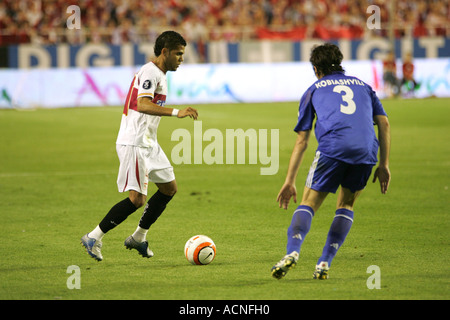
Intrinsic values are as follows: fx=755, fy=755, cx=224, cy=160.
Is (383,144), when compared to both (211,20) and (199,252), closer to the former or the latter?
(199,252)

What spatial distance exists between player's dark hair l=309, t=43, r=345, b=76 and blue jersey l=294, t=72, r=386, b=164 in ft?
0.24

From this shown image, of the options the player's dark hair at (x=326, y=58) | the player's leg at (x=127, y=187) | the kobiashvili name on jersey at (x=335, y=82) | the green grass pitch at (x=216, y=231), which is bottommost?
the green grass pitch at (x=216, y=231)

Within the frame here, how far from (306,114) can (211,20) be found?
24.0 metres

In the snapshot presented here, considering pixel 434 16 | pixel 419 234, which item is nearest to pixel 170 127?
pixel 419 234

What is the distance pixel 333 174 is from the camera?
5.88m

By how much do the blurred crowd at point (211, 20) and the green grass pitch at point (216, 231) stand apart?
1212 cm

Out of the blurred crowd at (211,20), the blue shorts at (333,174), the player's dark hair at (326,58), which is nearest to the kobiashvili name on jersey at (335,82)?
the player's dark hair at (326,58)

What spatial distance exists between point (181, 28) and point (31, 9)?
18.7 feet

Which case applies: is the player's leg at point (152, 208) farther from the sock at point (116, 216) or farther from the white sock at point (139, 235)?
the sock at point (116, 216)

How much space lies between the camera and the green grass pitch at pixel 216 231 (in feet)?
19.0

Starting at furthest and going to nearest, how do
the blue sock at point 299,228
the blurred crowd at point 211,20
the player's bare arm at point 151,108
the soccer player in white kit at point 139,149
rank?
the blurred crowd at point 211,20 → the soccer player in white kit at point 139,149 → the player's bare arm at point 151,108 → the blue sock at point 299,228

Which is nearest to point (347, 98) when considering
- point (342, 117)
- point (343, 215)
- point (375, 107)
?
point (342, 117)

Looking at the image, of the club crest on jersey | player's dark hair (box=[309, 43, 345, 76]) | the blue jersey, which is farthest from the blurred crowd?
the blue jersey
